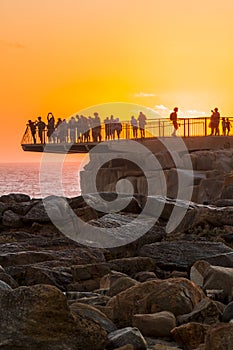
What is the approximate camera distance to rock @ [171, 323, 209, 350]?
625 cm

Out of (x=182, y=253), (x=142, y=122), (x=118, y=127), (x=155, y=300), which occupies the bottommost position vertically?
(x=182, y=253)

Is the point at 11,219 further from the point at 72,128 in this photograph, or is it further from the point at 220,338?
the point at 72,128

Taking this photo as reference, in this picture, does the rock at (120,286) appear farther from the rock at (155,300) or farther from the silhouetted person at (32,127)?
the silhouetted person at (32,127)

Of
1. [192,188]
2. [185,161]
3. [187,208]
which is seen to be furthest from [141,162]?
[187,208]

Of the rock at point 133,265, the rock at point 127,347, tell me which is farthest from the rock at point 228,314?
the rock at point 133,265

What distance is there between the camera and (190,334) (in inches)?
247

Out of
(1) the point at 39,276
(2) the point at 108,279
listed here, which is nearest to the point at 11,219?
(1) the point at 39,276

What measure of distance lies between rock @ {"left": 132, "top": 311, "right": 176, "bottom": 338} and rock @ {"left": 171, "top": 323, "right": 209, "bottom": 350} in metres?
0.17

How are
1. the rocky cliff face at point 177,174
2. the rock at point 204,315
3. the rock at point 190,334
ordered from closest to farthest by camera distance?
the rock at point 190,334
the rock at point 204,315
the rocky cliff face at point 177,174

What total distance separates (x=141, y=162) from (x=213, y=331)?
108 feet

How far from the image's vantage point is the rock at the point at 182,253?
34.1 feet

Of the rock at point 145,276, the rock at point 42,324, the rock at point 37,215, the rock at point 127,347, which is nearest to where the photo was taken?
the rock at point 42,324

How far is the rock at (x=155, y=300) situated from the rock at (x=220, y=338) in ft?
3.77

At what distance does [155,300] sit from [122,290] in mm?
1344
